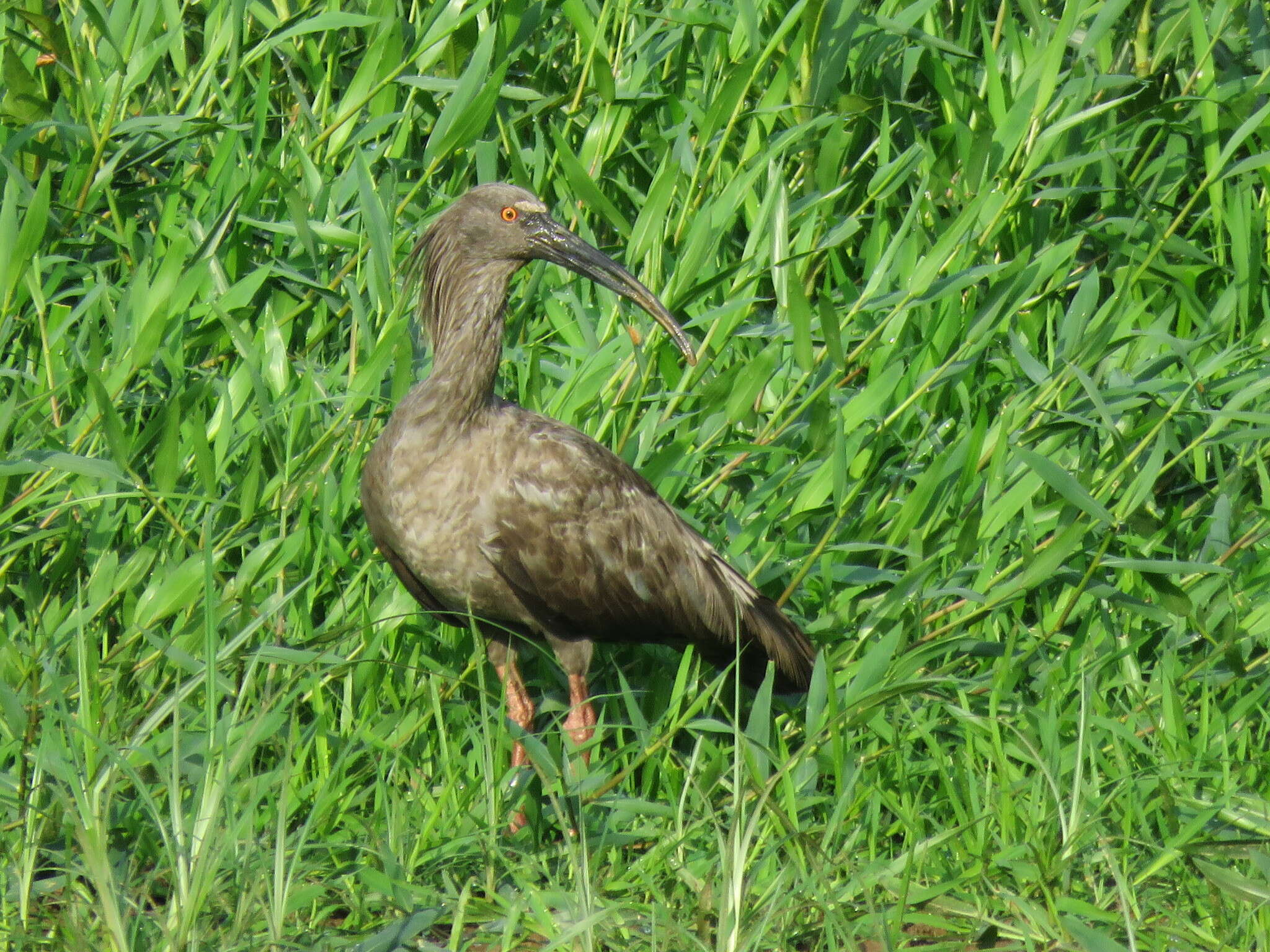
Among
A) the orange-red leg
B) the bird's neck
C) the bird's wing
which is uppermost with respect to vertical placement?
the bird's neck

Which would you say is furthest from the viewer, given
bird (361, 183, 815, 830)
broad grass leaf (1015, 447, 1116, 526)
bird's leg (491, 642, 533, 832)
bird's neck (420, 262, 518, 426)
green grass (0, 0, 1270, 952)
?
bird's leg (491, 642, 533, 832)

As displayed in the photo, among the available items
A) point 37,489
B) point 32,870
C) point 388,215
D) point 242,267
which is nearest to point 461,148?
point 388,215

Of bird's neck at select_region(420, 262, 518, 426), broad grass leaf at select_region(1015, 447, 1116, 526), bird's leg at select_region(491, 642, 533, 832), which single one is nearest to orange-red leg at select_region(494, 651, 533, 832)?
bird's leg at select_region(491, 642, 533, 832)

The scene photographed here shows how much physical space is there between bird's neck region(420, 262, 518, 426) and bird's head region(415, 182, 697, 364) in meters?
0.06

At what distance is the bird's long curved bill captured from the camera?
4.56 m

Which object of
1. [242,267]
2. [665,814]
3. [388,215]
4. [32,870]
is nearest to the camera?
[32,870]

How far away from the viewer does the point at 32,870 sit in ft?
10.9

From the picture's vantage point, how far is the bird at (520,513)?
14.8ft

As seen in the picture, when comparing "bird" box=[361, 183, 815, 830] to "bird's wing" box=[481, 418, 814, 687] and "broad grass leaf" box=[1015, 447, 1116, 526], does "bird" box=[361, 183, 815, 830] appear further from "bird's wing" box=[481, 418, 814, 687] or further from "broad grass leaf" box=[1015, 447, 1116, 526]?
"broad grass leaf" box=[1015, 447, 1116, 526]

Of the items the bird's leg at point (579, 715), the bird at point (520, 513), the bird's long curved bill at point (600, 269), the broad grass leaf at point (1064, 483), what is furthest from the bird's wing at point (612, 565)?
the broad grass leaf at point (1064, 483)

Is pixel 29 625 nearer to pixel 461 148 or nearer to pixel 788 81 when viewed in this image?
pixel 461 148

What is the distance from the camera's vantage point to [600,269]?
Result: 4.64 m

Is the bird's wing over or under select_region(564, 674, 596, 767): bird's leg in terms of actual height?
over

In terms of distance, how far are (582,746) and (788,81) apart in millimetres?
2353
